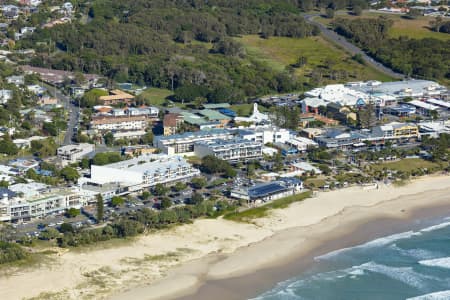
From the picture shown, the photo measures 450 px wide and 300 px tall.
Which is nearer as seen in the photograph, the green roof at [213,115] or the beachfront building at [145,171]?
the beachfront building at [145,171]

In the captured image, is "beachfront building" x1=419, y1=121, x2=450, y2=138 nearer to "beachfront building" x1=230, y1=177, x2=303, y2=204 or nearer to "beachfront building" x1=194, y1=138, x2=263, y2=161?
"beachfront building" x1=194, y1=138, x2=263, y2=161

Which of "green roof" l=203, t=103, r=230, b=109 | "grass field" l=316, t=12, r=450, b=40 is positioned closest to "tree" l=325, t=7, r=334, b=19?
"grass field" l=316, t=12, r=450, b=40

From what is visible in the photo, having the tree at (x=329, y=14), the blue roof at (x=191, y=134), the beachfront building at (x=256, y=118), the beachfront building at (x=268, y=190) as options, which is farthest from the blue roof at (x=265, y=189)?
the tree at (x=329, y=14)

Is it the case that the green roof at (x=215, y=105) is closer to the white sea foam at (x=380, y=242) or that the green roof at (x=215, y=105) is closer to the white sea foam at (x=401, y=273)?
the white sea foam at (x=380, y=242)

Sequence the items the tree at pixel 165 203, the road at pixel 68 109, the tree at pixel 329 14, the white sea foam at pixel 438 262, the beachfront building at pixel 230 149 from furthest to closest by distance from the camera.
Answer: the tree at pixel 329 14 → the road at pixel 68 109 → the beachfront building at pixel 230 149 → the tree at pixel 165 203 → the white sea foam at pixel 438 262

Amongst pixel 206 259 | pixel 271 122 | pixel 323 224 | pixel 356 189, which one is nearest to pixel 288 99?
pixel 271 122

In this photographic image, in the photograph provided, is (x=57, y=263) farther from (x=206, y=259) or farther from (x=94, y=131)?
(x=94, y=131)

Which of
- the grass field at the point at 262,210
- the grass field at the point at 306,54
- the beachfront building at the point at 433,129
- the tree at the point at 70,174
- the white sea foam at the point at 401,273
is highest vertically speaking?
→ the grass field at the point at 306,54
